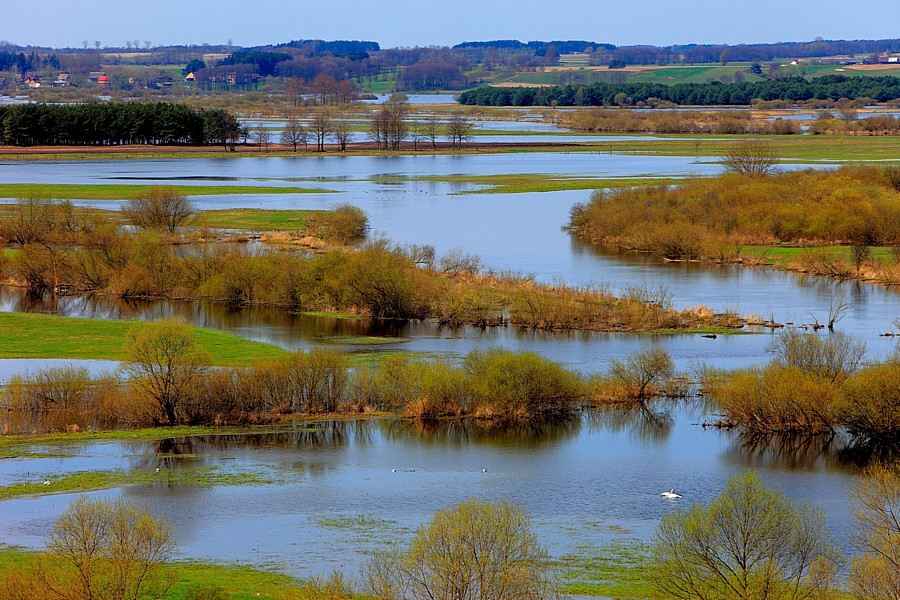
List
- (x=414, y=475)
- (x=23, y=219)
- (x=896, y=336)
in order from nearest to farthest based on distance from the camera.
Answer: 1. (x=414, y=475)
2. (x=896, y=336)
3. (x=23, y=219)

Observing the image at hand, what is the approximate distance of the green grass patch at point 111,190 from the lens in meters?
81.0

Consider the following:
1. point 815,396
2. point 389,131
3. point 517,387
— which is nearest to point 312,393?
point 517,387

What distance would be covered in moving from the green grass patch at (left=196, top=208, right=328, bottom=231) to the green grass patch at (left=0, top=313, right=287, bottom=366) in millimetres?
25531

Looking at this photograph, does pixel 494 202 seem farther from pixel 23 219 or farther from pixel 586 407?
pixel 586 407

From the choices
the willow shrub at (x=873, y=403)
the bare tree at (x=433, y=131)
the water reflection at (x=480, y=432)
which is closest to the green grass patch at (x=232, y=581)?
the water reflection at (x=480, y=432)

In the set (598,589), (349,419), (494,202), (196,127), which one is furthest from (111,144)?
(598,589)

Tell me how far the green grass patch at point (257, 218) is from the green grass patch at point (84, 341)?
2553 cm

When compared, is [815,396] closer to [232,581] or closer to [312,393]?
[312,393]

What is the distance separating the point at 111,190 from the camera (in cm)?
8575

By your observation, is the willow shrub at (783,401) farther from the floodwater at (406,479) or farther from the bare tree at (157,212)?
the bare tree at (157,212)

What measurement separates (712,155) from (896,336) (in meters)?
78.0

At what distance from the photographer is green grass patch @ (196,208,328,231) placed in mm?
69250

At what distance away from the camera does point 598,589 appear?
65.7ft

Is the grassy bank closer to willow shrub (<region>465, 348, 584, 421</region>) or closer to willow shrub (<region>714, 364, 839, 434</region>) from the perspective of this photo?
willow shrub (<region>465, 348, 584, 421</region>)
